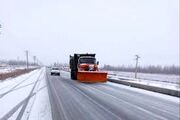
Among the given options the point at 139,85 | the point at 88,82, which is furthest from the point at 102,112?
the point at 88,82

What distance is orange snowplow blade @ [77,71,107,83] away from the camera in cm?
3622

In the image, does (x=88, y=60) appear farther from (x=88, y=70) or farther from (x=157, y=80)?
(x=157, y=80)

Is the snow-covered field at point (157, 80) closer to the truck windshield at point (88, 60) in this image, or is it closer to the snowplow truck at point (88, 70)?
the snowplow truck at point (88, 70)

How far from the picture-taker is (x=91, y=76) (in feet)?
120

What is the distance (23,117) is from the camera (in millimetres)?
11133

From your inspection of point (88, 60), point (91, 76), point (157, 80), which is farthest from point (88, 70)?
point (157, 80)

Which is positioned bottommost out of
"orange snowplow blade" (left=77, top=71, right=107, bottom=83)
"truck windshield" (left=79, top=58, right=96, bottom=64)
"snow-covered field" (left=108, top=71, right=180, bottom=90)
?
"snow-covered field" (left=108, top=71, right=180, bottom=90)

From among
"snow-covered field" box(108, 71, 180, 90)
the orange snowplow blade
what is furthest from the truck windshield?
"snow-covered field" box(108, 71, 180, 90)

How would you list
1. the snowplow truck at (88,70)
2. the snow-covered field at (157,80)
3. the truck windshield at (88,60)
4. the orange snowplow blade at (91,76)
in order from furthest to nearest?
the truck windshield at (88,60), the snowplow truck at (88,70), the orange snowplow blade at (91,76), the snow-covered field at (157,80)

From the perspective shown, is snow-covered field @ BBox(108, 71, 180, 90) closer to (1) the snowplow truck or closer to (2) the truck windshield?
(1) the snowplow truck

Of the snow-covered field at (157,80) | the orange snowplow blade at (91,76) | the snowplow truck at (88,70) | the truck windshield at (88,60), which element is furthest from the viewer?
the truck windshield at (88,60)

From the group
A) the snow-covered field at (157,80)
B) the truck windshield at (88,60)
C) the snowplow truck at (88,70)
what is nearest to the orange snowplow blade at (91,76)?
the snowplow truck at (88,70)

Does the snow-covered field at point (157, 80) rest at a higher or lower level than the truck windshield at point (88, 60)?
lower

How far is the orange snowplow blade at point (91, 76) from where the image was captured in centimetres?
3622
